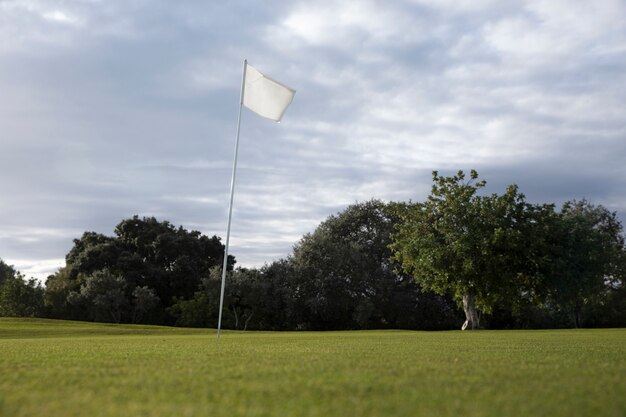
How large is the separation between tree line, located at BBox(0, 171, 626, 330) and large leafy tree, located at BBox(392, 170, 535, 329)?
8cm

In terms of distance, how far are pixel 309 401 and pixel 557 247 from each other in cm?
3508

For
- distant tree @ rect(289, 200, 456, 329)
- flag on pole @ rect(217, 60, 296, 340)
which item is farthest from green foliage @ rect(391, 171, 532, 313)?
flag on pole @ rect(217, 60, 296, 340)

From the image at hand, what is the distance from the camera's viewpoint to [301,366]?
5609 millimetres

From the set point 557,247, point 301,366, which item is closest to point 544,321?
point 557,247

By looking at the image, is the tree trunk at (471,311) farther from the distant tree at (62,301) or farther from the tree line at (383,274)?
the distant tree at (62,301)

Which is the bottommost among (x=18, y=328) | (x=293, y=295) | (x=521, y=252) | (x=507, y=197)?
(x=18, y=328)

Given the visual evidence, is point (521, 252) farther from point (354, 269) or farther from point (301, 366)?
point (301, 366)

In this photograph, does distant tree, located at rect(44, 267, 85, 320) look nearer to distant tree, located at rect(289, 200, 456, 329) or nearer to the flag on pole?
distant tree, located at rect(289, 200, 456, 329)

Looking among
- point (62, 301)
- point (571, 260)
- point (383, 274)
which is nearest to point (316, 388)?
point (571, 260)

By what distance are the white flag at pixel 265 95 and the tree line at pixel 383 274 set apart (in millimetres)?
18731

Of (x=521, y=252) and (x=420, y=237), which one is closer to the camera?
(x=521, y=252)

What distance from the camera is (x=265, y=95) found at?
17.6 meters

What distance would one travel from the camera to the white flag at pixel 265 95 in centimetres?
1736

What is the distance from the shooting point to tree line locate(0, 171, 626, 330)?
34.3 metres
